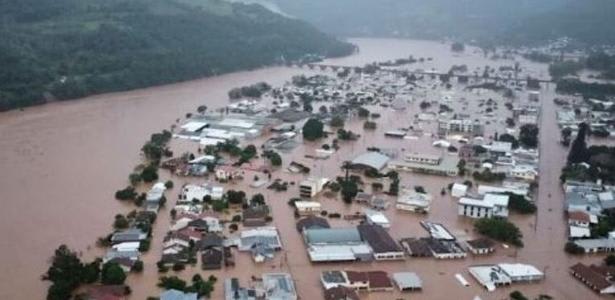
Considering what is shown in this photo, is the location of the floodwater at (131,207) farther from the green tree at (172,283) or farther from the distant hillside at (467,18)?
the distant hillside at (467,18)

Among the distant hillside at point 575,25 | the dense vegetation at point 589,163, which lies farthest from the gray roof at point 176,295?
the distant hillside at point 575,25

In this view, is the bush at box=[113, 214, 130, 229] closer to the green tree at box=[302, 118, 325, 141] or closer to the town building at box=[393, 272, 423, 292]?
the town building at box=[393, 272, 423, 292]

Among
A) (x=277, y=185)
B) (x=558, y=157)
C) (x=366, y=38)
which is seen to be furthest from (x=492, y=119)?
(x=366, y=38)

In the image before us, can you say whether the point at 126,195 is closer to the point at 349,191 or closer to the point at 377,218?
the point at 349,191

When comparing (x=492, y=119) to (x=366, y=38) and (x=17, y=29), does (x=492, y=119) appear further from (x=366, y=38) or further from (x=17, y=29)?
(x=366, y=38)

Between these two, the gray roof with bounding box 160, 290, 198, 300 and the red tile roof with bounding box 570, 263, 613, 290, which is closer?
the gray roof with bounding box 160, 290, 198, 300

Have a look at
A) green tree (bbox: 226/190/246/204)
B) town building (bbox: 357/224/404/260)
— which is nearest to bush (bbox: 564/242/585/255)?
town building (bbox: 357/224/404/260)
